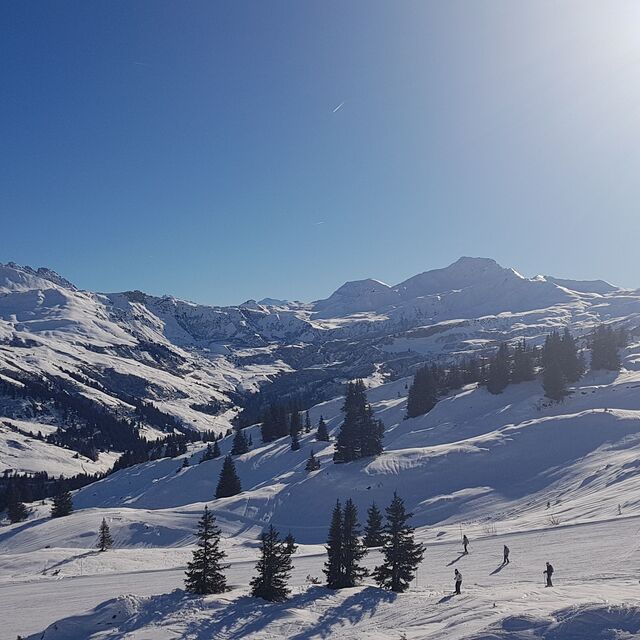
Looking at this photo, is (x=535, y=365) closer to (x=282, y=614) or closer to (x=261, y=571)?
(x=261, y=571)

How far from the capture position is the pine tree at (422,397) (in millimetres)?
99938

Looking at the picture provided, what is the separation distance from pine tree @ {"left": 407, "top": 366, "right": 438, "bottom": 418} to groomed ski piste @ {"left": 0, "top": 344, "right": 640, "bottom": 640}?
418 cm

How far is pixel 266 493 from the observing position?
224 ft

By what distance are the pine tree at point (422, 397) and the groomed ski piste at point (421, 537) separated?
4178mm

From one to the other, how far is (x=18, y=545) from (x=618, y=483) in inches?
2461

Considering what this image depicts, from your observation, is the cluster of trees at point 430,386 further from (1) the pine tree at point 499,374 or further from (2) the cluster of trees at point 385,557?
(2) the cluster of trees at point 385,557

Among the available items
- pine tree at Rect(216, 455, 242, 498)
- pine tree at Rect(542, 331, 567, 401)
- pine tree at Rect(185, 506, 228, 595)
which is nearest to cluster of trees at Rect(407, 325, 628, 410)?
pine tree at Rect(542, 331, 567, 401)

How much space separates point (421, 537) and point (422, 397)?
2252 inches

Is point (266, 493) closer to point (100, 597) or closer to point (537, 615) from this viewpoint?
point (100, 597)

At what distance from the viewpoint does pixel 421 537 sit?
4469 cm

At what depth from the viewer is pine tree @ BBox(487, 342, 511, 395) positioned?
314 feet

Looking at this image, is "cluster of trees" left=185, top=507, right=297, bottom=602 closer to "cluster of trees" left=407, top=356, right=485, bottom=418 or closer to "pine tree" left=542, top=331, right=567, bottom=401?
"pine tree" left=542, top=331, right=567, bottom=401

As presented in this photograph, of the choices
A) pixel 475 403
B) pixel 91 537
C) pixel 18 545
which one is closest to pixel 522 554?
pixel 91 537

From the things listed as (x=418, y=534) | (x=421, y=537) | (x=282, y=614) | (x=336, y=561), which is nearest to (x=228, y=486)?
(x=418, y=534)
